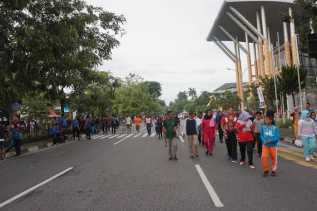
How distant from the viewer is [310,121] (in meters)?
13.2

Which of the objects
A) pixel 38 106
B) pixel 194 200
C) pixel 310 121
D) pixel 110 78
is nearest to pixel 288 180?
pixel 194 200

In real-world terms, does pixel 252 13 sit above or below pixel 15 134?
above

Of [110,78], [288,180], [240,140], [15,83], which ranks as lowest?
[288,180]

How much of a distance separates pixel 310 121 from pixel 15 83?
1365 centimetres

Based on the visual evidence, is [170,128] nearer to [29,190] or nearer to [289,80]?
[29,190]

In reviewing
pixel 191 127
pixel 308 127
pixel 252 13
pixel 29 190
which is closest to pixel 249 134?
pixel 308 127

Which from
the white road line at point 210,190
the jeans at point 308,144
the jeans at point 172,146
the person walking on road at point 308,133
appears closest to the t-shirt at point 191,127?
the jeans at point 172,146

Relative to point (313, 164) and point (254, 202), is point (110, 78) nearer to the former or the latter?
point (313, 164)

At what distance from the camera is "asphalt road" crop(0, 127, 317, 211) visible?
7.16m

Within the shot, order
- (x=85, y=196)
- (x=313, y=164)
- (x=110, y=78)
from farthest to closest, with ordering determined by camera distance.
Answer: (x=110, y=78)
(x=313, y=164)
(x=85, y=196)

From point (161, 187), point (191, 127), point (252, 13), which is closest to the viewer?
point (161, 187)

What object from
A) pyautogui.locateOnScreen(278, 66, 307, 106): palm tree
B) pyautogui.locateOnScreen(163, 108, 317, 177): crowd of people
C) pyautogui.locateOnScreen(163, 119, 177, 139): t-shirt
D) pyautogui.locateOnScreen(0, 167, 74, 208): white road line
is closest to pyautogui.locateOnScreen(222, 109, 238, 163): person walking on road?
pyautogui.locateOnScreen(163, 108, 317, 177): crowd of people

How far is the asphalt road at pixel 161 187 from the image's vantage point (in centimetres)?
716

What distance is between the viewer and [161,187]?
891cm
